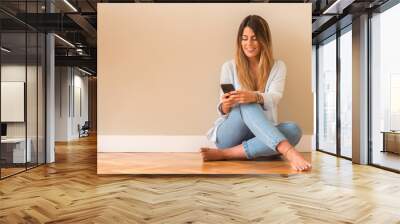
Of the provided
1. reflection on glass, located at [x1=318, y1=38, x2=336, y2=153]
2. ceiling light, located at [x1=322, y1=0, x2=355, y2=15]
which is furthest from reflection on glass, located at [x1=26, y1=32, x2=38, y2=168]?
reflection on glass, located at [x1=318, y1=38, x2=336, y2=153]

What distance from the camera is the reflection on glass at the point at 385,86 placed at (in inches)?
186

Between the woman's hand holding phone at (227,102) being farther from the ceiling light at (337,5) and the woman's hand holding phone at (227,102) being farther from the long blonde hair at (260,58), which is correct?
the ceiling light at (337,5)

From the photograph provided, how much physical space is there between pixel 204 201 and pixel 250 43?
4.04 ft

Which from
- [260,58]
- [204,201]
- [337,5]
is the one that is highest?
[337,5]

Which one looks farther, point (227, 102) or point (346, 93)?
point (346, 93)

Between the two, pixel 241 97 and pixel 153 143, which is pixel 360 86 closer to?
pixel 153 143

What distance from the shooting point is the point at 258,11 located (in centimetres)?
147

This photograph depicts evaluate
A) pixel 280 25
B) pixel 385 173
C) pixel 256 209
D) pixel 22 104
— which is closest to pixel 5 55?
pixel 22 104

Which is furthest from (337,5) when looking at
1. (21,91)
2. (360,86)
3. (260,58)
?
(21,91)

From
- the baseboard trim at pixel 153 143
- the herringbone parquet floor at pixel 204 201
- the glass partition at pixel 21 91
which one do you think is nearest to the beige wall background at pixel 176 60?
the baseboard trim at pixel 153 143

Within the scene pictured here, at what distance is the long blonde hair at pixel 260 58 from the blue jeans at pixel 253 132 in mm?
139

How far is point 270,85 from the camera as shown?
123cm

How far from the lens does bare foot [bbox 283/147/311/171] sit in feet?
3.23

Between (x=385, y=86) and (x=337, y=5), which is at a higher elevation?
(x=337, y=5)
